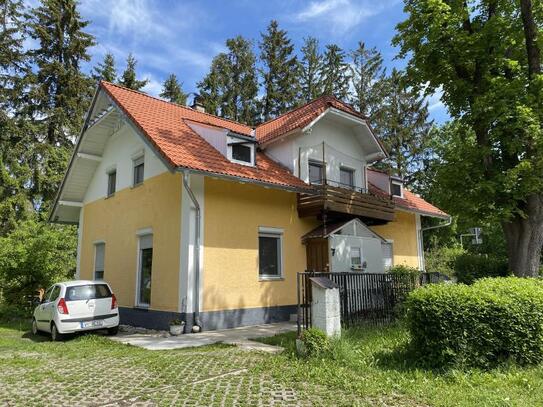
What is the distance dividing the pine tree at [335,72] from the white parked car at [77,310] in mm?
27726

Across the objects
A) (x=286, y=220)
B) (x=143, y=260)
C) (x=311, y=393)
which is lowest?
(x=311, y=393)

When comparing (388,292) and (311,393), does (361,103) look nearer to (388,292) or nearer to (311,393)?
(388,292)

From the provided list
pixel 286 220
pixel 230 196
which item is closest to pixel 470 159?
pixel 286 220

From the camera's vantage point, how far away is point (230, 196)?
1267 cm

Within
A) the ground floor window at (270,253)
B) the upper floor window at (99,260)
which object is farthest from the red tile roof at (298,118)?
the upper floor window at (99,260)

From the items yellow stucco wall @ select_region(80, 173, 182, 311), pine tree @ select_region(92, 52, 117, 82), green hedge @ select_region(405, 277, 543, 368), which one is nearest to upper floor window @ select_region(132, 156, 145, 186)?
yellow stucco wall @ select_region(80, 173, 182, 311)

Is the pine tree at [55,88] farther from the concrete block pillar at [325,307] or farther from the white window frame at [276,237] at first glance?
the concrete block pillar at [325,307]

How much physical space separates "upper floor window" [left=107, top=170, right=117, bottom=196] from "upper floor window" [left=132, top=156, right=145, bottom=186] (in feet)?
6.23

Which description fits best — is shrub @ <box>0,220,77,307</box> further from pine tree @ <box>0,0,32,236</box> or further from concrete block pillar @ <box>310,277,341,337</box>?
concrete block pillar @ <box>310,277,341,337</box>

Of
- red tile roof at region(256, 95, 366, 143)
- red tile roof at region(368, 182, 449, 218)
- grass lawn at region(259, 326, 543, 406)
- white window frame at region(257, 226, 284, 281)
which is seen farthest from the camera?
red tile roof at region(368, 182, 449, 218)

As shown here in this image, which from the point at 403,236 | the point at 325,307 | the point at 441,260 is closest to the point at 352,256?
the point at 403,236

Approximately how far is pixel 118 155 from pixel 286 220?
22.9 ft

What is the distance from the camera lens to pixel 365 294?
410 inches

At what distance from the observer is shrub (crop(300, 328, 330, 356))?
24.2ft
